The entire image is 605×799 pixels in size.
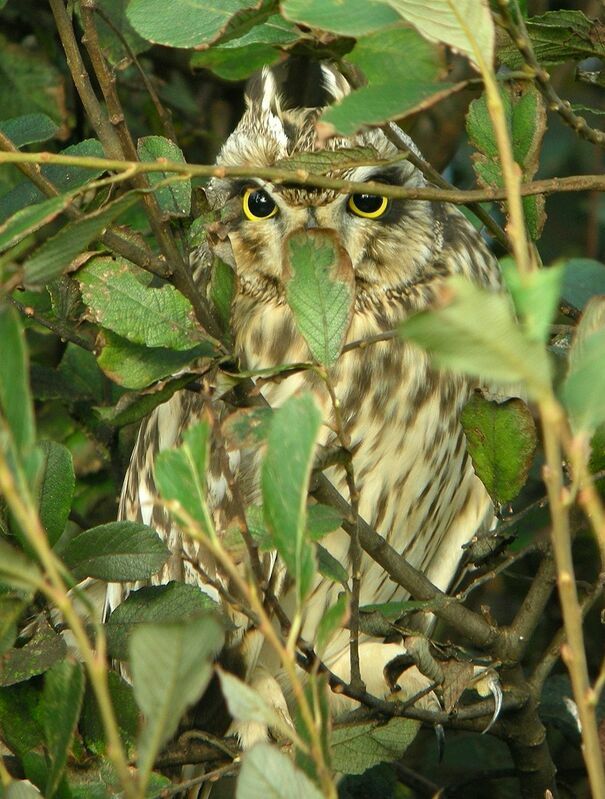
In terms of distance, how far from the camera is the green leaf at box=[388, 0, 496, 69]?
2.93 ft

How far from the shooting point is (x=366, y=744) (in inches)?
55.9

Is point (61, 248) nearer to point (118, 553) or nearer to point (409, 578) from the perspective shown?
point (118, 553)

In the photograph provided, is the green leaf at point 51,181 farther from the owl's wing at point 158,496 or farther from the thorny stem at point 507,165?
the thorny stem at point 507,165

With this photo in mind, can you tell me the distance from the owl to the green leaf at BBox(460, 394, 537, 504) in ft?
2.21

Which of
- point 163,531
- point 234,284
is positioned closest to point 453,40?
point 234,284

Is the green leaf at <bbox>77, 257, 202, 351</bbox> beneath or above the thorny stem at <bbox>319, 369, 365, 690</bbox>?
above

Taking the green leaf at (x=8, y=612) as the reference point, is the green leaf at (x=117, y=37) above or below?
above

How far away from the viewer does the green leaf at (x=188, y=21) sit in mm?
1166

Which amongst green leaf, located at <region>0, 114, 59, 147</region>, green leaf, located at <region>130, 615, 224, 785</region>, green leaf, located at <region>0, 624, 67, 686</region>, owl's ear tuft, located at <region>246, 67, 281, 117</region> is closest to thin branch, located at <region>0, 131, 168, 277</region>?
green leaf, located at <region>0, 114, 59, 147</region>

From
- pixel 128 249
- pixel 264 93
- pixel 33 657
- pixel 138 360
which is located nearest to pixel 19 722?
pixel 33 657

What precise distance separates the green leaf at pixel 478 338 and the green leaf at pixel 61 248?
1.27 ft

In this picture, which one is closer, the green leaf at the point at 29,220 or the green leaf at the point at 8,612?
the green leaf at the point at 29,220

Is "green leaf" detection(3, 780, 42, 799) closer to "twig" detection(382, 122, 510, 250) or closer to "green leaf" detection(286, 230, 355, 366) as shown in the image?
"green leaf" detection(286, 230, 355, 366)

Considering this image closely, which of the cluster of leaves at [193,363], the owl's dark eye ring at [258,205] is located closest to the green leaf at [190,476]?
the cluster of leaves at [193,363]
